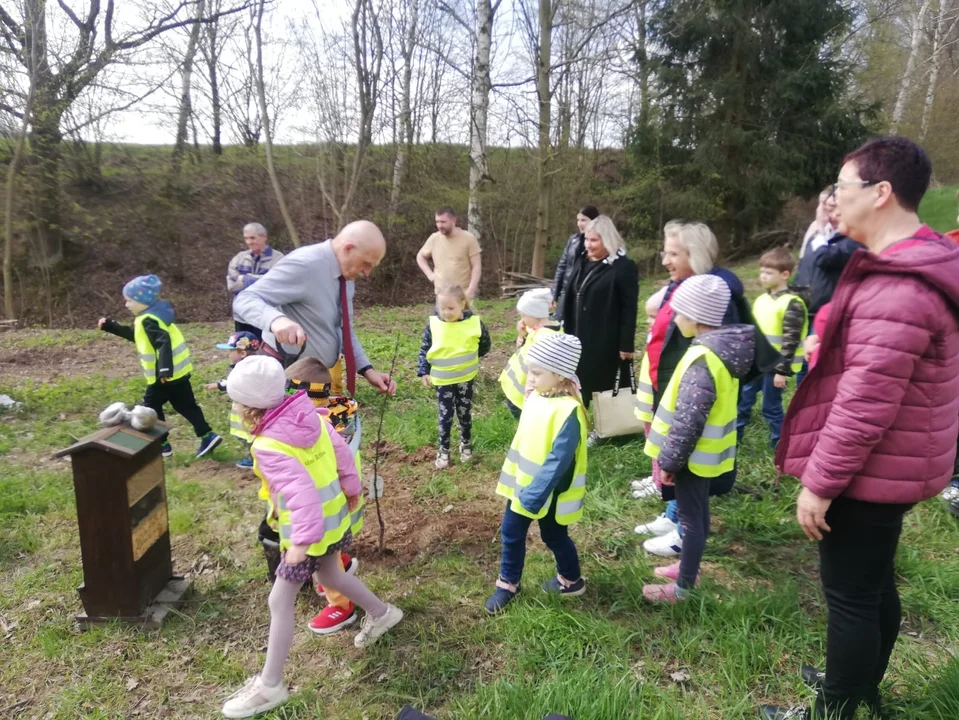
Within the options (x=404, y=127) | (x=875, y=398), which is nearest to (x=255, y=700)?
(x=875, y=398)

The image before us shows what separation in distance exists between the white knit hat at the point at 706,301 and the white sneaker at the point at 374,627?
79.5 inches

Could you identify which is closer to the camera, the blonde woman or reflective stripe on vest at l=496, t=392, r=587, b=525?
reflective stripe on vest at l=496, t=392, r=587, b=525

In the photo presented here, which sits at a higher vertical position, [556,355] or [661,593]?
[556,355]

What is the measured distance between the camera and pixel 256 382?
2.37 metres

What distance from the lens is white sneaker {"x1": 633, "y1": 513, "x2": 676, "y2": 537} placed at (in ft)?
12.4

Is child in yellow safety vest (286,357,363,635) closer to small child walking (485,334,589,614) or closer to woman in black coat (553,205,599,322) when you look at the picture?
small child walking (485,334,589,614)

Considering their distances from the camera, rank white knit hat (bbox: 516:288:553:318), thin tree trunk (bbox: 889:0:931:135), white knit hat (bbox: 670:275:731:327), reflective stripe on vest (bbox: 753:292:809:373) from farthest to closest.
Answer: thin tree trunk (bbox: 889:0:931:135)
reflective stripe on vest (bbox: 753:292:809:373)
white knit hat (bbox: 516:288:553:318)
white knit hat (bbox: 670:275:731:327)

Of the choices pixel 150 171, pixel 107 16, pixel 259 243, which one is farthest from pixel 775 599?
pixel 150 171

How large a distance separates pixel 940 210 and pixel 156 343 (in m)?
21.1

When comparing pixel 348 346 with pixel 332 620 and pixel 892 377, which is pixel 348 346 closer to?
pixel 332 620

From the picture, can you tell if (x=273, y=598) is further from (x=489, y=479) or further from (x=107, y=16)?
(x=107, y=16)

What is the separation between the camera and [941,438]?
69.8 inches

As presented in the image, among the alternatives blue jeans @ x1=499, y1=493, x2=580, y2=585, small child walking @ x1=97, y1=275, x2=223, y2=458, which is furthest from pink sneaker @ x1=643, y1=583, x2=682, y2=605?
small child walking @ x1=97, y1=275, x2=223, y2=458

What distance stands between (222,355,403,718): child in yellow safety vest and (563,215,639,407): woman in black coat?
105 inches
